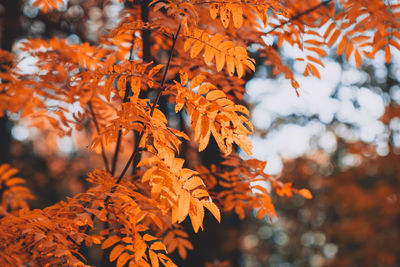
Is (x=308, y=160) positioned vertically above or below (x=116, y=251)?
below

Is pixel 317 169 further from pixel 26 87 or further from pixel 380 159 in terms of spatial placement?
pixel 26 87

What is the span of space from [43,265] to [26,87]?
1.38 meters

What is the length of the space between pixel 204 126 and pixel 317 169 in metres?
15.1

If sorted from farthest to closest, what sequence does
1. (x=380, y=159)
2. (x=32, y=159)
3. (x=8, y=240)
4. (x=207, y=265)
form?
(x=32, y=159) < (x=380, y=159) < (x=207, y=265) < (x=8, y=240)

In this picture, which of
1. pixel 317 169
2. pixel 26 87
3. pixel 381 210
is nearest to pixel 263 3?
pixel 26 87

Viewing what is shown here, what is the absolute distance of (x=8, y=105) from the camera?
2.36 metres

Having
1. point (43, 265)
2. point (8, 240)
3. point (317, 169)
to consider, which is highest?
point (8, 240)

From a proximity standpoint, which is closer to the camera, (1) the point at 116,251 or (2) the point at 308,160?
(1) the point at 116,251

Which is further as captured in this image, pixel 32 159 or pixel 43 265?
pixel 32 159

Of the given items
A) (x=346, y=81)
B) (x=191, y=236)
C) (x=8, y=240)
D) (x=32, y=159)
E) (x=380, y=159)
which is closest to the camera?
(x=8, y=240)

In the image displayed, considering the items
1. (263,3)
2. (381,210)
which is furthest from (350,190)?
(263,3)

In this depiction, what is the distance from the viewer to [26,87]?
2223 mm

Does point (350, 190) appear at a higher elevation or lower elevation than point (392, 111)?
lower

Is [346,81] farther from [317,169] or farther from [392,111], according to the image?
[317,169]
